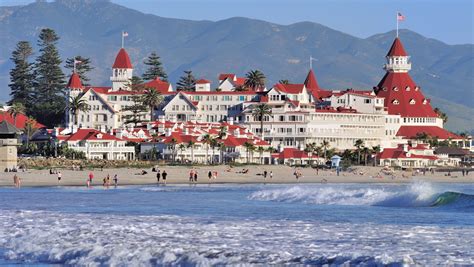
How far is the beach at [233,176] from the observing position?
73750 millimetres

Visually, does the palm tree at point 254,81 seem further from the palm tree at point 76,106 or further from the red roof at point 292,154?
the red roof at point 292,154

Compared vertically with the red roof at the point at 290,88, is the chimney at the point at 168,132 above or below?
below

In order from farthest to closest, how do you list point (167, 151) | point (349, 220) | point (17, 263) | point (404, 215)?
1. point (167, 151)
2. point (404, 215)
3. point (349, 220)
4. point (17, 263)

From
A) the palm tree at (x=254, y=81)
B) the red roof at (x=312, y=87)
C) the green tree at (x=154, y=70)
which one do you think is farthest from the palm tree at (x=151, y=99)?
the green tree at (x=154, y=70)

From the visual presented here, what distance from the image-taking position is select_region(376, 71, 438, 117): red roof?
5374 inches

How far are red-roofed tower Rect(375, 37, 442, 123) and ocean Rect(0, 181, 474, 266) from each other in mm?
87440

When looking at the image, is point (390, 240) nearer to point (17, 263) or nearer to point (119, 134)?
point (17, 263)

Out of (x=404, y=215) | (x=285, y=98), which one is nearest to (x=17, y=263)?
(x=404, y=215)

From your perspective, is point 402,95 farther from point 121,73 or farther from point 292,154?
point 121,73

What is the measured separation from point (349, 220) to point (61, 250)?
11.5m

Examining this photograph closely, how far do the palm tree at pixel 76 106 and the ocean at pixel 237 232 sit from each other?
76.8 metres

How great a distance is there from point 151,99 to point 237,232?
99429 mm

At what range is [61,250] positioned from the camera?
28219 millimetres

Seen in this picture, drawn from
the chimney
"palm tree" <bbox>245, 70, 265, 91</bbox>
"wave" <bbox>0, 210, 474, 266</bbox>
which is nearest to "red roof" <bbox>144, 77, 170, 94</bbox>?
"palm tree" <bbox>245, 70, 265, 91</bbox>
